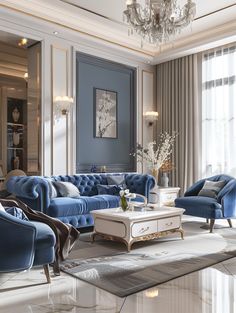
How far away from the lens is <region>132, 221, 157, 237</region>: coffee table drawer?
3744 mm

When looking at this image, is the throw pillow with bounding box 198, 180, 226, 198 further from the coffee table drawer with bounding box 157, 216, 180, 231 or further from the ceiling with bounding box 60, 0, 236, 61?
the ceiling with bounding box 60, 0, 236, 61

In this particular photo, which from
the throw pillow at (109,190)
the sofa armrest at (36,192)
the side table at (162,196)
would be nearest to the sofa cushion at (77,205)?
the sofa armrest at (36,192)

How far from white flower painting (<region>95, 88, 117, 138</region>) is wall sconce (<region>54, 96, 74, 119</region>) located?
2.37ft

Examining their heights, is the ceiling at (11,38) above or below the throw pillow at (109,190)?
above

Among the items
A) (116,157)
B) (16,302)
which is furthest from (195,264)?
(116,157)

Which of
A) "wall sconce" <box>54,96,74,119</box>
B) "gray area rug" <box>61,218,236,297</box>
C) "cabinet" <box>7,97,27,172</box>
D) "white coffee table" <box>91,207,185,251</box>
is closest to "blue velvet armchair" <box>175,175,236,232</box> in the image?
"gray area rug" <box>61,218,236,297</box>

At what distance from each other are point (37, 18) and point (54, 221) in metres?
3.44

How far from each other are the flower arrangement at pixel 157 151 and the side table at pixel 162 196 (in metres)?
0.51

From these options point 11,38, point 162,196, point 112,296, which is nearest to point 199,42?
point 162,196

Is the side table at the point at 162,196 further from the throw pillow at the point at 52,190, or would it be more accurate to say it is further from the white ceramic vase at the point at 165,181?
the throw pillow at the point at 52,190

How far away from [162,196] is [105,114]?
189 cm

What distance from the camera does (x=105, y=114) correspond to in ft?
20.9

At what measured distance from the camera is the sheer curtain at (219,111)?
602cm

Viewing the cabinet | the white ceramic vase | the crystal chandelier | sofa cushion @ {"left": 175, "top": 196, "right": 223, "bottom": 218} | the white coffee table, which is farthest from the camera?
the cabinet
